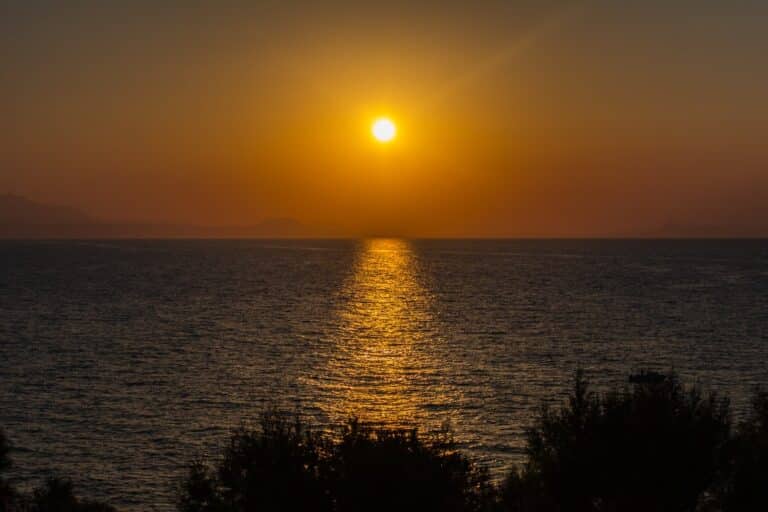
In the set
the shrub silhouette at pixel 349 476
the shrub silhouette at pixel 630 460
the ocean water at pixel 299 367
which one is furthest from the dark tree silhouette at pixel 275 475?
the ocean water at pixel 299 367

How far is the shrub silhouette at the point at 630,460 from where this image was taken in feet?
115

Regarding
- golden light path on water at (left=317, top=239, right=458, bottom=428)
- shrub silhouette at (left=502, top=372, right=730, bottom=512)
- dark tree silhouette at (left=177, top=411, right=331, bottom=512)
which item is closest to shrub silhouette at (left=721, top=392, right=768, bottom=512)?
shrub silhouette at (left=502, top=372, right=730, bottom=512)

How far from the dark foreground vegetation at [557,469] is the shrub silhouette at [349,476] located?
1.8 inches

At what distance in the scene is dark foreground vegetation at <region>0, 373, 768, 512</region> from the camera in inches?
1266

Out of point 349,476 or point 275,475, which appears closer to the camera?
point 349,476

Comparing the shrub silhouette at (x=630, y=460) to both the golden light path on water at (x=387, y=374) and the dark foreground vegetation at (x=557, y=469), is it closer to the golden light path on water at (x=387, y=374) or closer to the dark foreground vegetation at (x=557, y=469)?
the dark foreground vegetation at (x=557, y=469)

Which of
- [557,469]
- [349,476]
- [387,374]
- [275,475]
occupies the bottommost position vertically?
[387,374]

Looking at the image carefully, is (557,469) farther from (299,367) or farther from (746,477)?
(299,367)

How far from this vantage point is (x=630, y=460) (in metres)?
35.5

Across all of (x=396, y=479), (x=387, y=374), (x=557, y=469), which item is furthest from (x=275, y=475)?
(x=387, y=374)

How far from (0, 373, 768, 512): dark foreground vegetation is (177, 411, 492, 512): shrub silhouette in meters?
0.05

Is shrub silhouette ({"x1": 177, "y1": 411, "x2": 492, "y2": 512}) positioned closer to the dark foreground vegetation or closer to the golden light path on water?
the dark foreground vegetation

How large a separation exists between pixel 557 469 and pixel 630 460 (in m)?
3.49

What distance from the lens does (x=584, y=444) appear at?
37.2m
